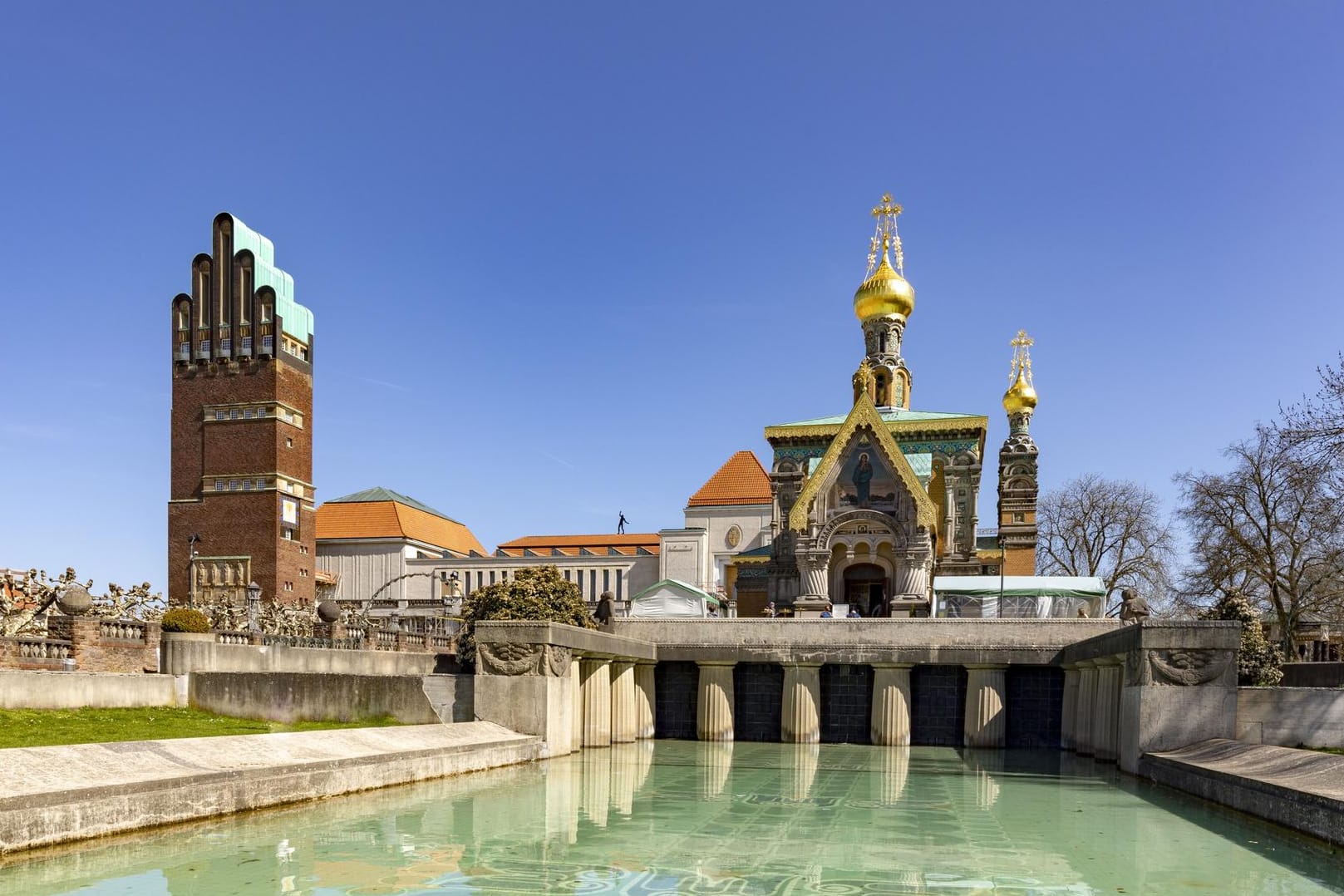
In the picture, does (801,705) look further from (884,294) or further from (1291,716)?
(884,294)

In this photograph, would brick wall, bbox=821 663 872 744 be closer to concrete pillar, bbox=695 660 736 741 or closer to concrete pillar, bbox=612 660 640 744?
concrete pillar, bbox=695 660 736 741

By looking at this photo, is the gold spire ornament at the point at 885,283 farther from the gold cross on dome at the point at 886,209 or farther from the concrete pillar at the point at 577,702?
the concrete pillar at the point at 577,702

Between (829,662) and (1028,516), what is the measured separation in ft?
113

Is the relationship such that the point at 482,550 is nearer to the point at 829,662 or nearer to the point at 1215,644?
the point at 829,662

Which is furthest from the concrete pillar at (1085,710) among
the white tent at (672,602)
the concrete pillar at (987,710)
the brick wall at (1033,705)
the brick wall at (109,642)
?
the brick wall at (109,642)

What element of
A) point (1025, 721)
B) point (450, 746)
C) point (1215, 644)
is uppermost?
point (1215, 644)

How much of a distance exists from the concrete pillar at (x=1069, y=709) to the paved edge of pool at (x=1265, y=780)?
30.8 ft

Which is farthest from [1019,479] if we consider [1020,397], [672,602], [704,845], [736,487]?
[704,845]

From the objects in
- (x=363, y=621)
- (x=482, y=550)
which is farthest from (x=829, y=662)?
(x=482, y=550)

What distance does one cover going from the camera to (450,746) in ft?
70.6

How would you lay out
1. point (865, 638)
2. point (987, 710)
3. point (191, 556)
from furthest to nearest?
1. point (191, 556)
2. point (865, 638)
3. point (987, 710)

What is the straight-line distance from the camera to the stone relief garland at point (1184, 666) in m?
22.0

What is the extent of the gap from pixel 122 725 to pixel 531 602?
2056 centimetres

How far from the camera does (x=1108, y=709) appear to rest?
26797 millimetres
